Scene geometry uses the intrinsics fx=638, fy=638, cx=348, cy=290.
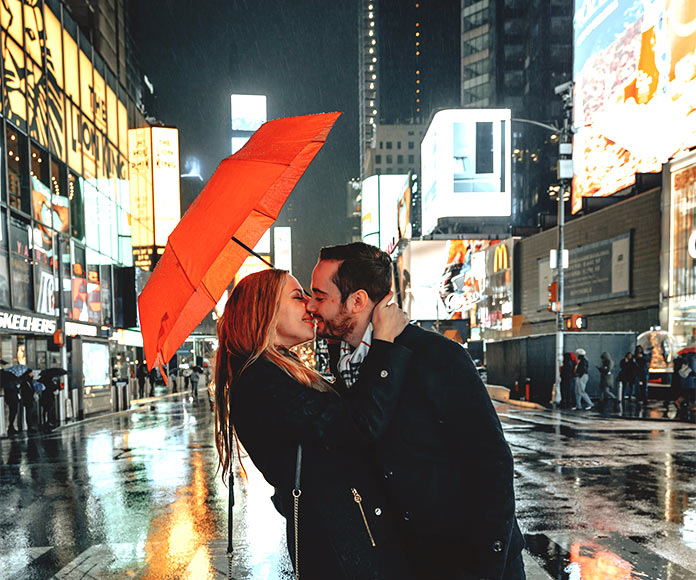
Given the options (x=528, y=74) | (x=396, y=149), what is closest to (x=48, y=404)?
(x=528, y=74)

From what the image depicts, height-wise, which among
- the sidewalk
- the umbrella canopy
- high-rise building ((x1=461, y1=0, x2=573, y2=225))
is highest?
high-rise building ((x1=461, y1=0, x2=573, y2=225))

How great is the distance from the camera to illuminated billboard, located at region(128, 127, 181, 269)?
1738 inches

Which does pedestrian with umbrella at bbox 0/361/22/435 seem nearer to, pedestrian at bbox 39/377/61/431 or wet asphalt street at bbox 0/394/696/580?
pedestrian at bbox 39/377/61/431

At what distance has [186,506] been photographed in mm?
7793

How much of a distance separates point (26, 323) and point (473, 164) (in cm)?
4626

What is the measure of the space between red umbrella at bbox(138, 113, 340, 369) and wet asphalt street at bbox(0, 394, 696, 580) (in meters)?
0.88

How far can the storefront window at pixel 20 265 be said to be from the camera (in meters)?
22.2

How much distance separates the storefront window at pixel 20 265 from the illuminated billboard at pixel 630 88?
911 inches

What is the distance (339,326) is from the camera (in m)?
2.49

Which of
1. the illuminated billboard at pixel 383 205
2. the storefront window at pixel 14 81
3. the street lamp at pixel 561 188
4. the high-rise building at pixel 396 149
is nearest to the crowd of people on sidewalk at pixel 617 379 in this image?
the street lamp at pixel 561 188

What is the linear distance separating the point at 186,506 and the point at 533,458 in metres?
5.72

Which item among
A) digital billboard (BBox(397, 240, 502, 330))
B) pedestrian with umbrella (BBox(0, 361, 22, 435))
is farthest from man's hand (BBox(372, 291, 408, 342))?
digital billboard (BBox(397, 240, 502, 330))

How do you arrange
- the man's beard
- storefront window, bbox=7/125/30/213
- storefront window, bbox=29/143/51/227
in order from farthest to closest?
storefront window, bbox=29/143/51/227 < storefront window, bbox=7/125/30/213 < the man's beard

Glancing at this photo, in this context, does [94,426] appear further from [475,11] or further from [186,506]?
[475,11]
